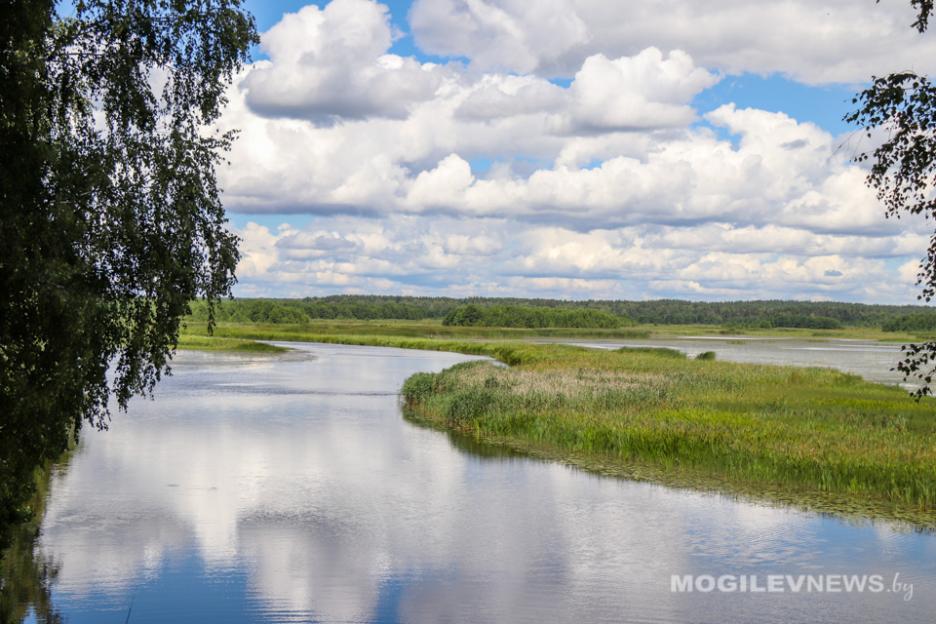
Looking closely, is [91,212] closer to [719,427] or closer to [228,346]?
[719,427]

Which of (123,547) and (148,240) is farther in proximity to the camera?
(123,547)

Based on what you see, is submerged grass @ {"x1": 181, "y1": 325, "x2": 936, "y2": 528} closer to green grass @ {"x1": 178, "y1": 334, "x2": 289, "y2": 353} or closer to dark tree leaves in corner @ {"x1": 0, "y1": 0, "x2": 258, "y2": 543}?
dark tree leaves in corner @ {"x1": 0, "y1": 0, "x2": 258, "y2": 543}

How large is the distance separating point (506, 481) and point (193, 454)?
37.3ft

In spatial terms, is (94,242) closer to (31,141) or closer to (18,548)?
(31,141)

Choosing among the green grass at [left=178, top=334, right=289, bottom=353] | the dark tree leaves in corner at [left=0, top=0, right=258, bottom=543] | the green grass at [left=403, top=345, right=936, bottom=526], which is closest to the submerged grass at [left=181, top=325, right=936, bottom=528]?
the green grass at [left=403, top=345, right=936, bottom=526]

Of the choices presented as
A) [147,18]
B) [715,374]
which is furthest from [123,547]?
[715,374]

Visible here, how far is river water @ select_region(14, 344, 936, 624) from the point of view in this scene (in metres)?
14.9

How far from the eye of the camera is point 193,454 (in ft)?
98.4

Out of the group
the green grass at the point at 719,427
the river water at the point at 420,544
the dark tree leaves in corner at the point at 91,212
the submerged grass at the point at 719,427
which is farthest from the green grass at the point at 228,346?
the dark tree leaves in corner at the point at 91,212

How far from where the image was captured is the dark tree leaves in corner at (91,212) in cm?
1248

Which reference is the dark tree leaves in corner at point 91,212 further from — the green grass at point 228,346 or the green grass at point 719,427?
the green grass at point 228,346

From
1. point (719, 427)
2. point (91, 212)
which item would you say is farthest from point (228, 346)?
point (91, 212)

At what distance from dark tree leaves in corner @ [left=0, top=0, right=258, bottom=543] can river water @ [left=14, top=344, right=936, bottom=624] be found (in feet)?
11.6

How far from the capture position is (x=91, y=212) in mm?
13367
